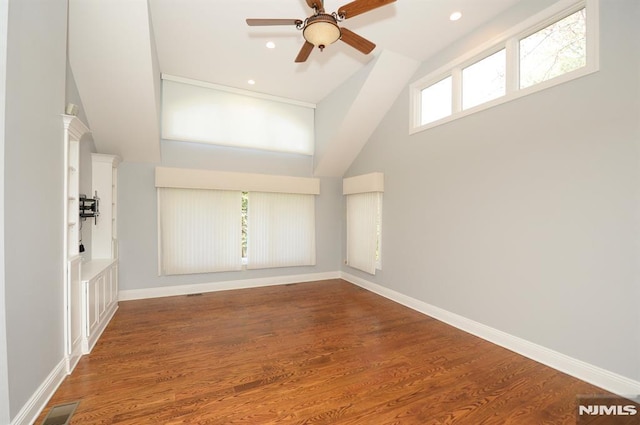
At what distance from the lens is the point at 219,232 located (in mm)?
4656

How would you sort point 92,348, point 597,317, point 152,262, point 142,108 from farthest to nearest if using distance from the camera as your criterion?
1. point 152,262
2. point 142,108
3. point 92,348
4. point 597,317

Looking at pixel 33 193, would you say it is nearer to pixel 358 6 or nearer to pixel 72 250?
pixel 72 250

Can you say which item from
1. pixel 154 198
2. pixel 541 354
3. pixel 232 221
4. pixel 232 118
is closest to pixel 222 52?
pixel 232 118

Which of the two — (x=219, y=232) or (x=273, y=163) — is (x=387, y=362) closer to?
(x=219, y=232)

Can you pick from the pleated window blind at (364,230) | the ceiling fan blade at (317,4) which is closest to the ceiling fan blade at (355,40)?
the ceiling fan blade at (317,4)

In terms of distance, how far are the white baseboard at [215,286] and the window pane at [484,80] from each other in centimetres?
394

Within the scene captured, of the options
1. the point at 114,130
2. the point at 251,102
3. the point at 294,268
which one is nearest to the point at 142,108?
the point at 114,130

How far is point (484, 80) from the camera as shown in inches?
122

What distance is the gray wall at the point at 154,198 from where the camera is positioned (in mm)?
4125

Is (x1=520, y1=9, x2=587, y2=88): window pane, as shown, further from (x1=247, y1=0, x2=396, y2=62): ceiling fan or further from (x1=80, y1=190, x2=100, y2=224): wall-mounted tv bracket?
(x1=80, y1=190, x2=100, y2=224): wall-mounted tv bracket

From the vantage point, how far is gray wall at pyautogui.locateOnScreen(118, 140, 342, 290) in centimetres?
412

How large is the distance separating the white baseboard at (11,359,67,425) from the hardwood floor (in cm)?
5

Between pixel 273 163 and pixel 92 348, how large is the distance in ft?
11.9

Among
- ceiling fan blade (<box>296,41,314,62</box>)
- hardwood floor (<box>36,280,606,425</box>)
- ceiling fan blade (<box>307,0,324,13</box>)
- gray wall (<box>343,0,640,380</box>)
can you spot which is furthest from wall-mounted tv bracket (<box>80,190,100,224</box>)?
gray wall (<box>343,0,640,380</box>)
